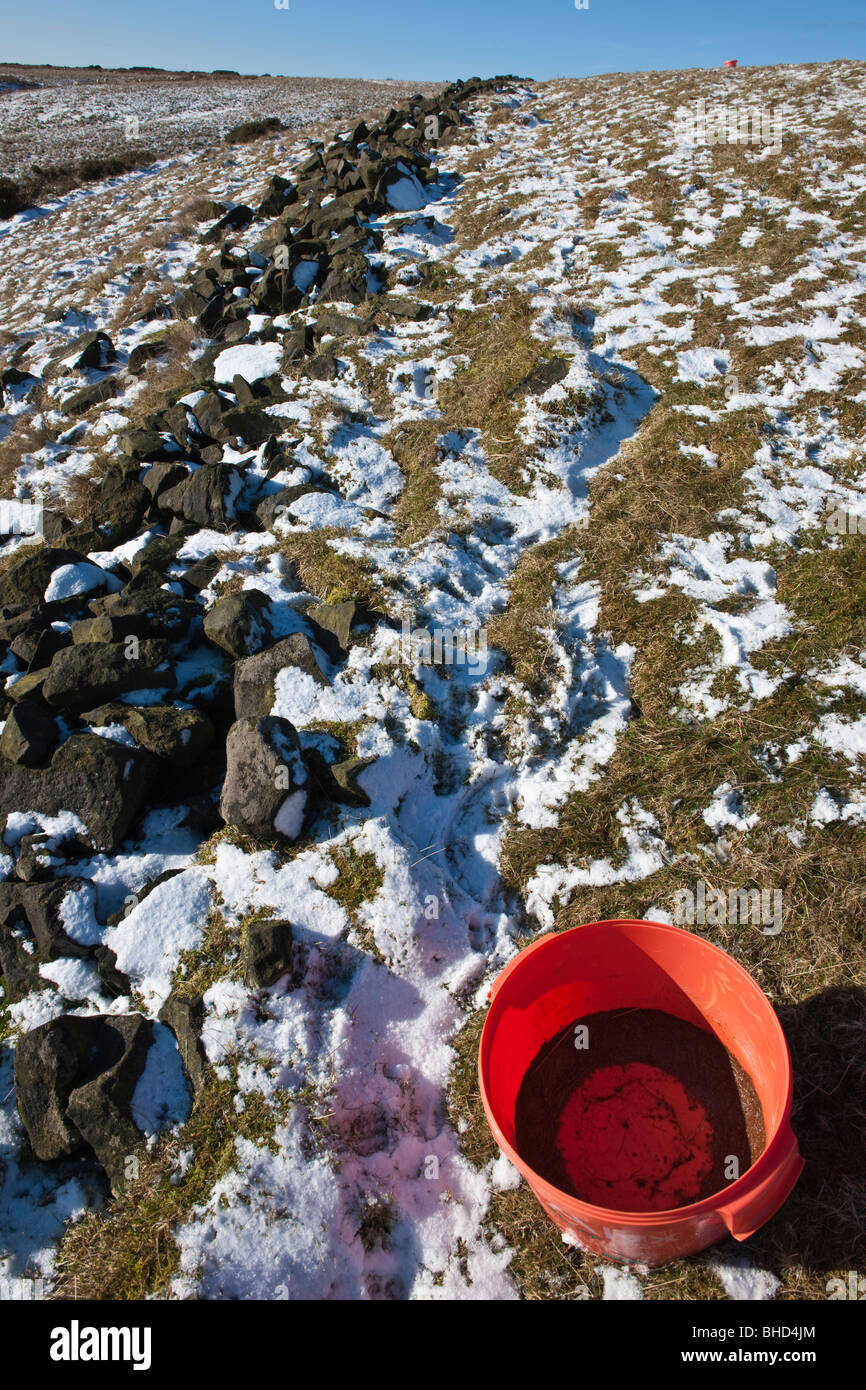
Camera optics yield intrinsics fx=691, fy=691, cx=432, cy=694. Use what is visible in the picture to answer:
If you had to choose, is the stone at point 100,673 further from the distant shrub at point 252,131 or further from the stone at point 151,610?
the distant shrub at point 252,131

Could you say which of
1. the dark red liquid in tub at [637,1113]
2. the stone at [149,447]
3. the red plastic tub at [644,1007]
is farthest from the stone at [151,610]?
the dark red liquid in tub at [637,1113]

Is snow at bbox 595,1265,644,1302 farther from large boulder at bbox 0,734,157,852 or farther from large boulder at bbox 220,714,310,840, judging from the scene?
large boulder at bbox 0,734,157,852

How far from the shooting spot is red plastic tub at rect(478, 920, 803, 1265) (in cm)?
228

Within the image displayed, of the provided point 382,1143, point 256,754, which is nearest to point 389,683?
point 256,754

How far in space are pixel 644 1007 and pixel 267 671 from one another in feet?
9.54

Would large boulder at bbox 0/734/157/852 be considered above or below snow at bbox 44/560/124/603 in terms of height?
below

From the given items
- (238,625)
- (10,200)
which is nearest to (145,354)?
(238,625)

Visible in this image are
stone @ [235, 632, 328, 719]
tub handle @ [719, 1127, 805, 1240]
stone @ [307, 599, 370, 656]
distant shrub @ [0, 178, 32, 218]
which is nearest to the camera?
tub handle @ [719, 1127, 805, 1240]

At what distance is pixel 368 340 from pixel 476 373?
4.87 feet

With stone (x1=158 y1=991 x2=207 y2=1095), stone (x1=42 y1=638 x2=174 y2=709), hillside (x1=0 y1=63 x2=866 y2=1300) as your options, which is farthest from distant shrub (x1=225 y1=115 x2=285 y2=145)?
stone (x1=158 y1=991 x2=207 y2=1095)

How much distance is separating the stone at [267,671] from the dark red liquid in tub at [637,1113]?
2.51m

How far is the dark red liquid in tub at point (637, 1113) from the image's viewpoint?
3.00 metres

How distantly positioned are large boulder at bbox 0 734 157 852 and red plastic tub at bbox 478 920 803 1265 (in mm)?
2249
